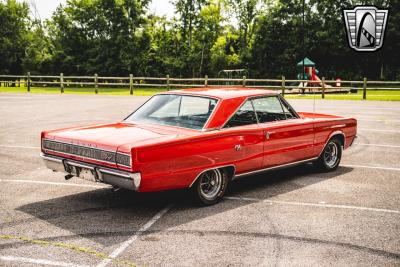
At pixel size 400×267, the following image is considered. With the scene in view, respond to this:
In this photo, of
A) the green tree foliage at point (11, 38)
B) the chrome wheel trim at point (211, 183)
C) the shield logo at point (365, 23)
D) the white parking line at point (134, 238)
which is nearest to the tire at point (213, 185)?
the chrome wheel trim at point (211, 183)

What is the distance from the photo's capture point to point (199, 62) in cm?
5812

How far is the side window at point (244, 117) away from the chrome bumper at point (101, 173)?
1.57 metres

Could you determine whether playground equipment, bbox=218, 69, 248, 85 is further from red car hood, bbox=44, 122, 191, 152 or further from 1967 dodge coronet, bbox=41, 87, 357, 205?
red car hood, bbox=44, 122, 191, 152

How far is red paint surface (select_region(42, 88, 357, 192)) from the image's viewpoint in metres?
5.04

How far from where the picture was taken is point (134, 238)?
4.64 metres

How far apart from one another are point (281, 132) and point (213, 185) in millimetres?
1338

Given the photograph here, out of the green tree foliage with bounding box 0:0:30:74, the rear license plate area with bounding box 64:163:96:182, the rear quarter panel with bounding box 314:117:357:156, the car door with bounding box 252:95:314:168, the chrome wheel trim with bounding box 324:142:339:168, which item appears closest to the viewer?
the rear license plate area with bounding box 64:163:96:182

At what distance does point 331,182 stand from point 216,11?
54251 mm

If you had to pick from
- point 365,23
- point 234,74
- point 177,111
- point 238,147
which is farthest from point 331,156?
point 234,74

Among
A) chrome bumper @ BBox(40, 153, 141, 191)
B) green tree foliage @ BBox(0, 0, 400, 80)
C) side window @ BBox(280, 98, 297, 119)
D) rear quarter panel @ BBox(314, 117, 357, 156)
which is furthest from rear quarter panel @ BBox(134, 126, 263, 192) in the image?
green tree foliage @ BBox(0, 0, 400, 80)

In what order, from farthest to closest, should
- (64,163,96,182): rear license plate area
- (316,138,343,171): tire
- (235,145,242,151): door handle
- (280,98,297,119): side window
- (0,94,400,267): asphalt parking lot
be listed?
(316,138,343,171): tire < (280,98,297,119): side window < (235,145,242,151): door handle < (64,163,96,182): rear license plate area < (0,94,400,267): asphalt parking lot

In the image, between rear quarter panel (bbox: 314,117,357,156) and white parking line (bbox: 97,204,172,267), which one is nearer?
white parking line (bbox: 97,204,172,267)

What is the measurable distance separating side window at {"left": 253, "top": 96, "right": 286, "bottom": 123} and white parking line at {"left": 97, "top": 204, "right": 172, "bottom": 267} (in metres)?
1.81

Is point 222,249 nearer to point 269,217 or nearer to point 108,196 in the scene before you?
point 269,217
